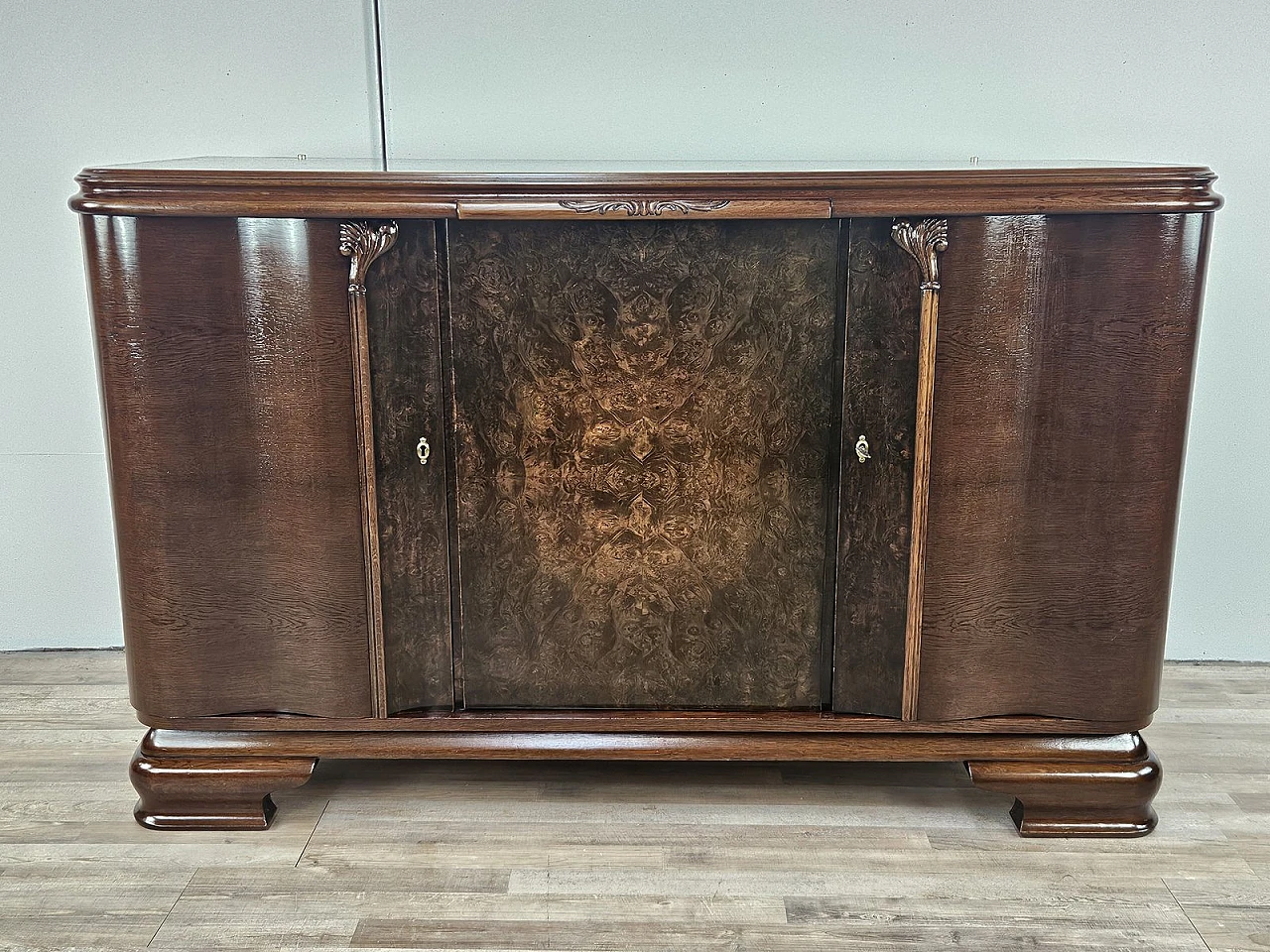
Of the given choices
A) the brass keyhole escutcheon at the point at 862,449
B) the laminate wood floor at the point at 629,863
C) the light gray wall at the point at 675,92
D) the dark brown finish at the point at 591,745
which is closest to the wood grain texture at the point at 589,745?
the dark brown finish at the point at 591,745

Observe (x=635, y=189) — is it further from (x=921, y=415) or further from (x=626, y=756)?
(x=626, y=756)

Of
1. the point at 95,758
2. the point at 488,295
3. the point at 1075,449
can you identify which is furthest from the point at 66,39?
the point at 1075,449

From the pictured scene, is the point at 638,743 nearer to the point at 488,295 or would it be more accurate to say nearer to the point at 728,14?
the point at 488,295

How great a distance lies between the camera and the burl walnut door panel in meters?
1.67

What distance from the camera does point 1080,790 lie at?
5.88ft

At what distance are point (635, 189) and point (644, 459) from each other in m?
0.40

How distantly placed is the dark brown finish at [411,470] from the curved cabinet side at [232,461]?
4 cm

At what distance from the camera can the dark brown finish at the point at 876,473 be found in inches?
65.2

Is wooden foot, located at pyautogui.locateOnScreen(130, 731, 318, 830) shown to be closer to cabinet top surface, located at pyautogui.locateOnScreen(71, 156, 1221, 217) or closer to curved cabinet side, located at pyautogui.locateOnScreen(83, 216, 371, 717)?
curved cabinet side, located at pyautogui.locateOnScreen(83, 216, 371, 717)

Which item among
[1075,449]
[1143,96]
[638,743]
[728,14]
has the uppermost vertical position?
[728,14]

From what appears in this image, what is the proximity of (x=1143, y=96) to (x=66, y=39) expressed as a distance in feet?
7.17

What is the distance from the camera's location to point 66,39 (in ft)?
7.55

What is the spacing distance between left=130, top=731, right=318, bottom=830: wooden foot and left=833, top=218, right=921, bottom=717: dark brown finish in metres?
0.91

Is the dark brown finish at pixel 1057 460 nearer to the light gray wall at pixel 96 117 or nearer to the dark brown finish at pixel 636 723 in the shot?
the dark brown finish at pixel 636 723
